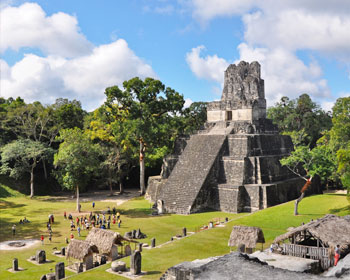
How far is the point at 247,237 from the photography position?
14508mm

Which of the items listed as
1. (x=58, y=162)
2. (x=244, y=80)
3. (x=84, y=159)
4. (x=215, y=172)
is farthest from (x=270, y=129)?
(x=58, y=162)

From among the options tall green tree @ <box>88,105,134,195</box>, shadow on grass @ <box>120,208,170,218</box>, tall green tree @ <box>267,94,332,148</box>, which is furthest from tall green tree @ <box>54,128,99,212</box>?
tall green tree @ <box>267,94,332,148</box>

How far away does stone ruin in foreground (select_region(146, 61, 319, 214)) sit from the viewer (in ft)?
77.4

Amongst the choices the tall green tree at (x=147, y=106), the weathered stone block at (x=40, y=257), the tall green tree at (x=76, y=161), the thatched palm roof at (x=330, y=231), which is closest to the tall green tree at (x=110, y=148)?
the tall green tree at (x=147, y=106)

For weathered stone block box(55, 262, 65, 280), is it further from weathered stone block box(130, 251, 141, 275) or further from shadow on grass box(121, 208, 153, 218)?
shadow on grass box(121, 208, 153, 218)

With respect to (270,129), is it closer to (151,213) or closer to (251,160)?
(251,160)

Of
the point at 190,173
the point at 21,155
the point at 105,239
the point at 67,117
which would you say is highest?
the point at 67,117

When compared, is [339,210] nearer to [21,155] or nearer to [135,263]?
[135,263]

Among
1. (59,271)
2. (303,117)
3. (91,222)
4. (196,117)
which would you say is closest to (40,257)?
(59,271)

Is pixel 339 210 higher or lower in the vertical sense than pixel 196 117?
lower

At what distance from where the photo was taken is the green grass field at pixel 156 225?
14.1 metres

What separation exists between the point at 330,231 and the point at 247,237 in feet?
10.9

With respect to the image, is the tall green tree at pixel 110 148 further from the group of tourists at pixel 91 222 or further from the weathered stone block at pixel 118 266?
the weathered stone block at pixel 118 266

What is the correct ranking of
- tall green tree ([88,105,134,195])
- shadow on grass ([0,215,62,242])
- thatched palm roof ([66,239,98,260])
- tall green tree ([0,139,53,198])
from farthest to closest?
tall green tree ([88,105,134,195]) < tall green tree ([0,139,53,198]) < shadow on grass ([0,215,62,242]) < thatched palm roof ([66,239,98,260])
